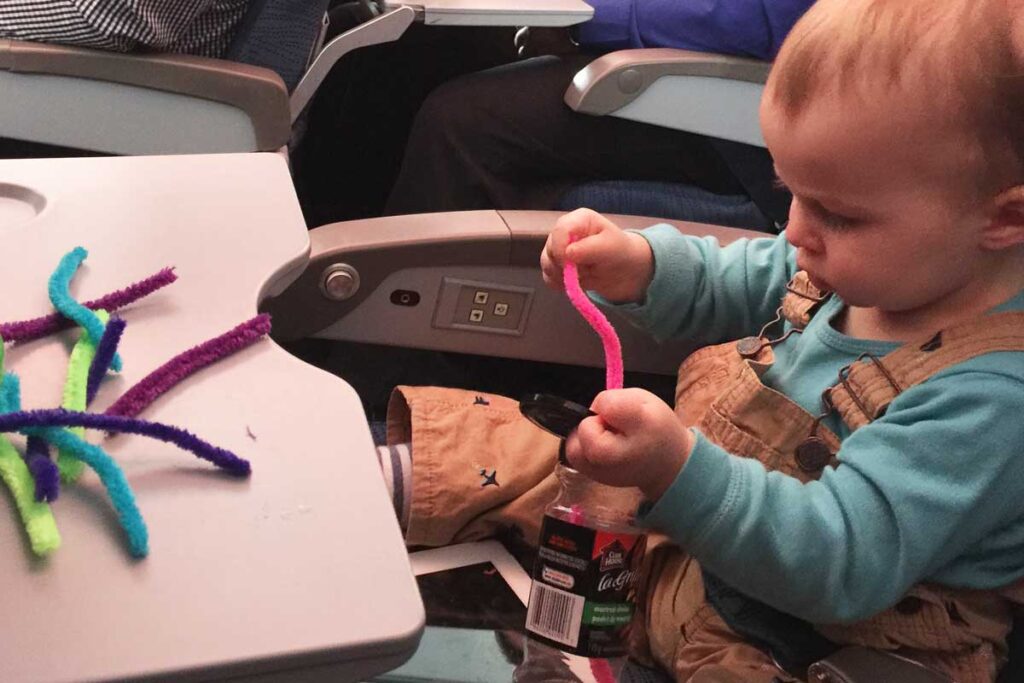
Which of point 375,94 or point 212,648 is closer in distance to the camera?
point 212,648

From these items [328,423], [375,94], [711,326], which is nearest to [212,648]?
[328,423]

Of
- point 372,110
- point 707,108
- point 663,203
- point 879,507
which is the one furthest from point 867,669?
point 372,110

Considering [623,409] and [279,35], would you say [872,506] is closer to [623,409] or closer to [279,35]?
[623,409]

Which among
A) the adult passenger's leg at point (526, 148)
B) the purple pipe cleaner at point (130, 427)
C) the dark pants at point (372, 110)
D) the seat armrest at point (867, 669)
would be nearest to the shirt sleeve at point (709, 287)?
the seat armrest at point (867, 669)

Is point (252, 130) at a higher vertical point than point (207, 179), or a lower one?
lower

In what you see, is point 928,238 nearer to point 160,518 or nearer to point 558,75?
point 160,518

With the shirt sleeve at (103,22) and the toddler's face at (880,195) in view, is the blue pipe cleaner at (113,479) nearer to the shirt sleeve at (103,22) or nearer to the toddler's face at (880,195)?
the toddler's face at (880,195)

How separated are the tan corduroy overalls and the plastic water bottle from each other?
76 millimetres

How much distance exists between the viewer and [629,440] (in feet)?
2.36

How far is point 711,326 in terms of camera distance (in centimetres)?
108

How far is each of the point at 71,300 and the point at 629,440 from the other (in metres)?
0.35

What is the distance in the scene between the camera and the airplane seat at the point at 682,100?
1494 mm

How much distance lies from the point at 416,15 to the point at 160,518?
119cm

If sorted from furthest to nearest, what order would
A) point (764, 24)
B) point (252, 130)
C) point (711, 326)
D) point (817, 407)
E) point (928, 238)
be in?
point (764, 24)
point (252, 130)
point (711, 326)
point (817, 407)
point (928, 238)
